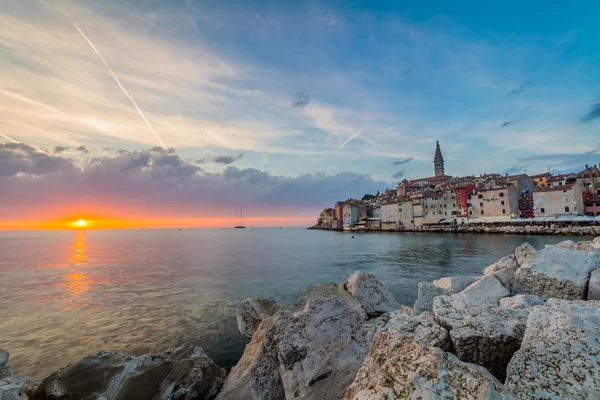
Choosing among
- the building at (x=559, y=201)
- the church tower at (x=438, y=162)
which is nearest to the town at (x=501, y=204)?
the building at (x=559, y=201)

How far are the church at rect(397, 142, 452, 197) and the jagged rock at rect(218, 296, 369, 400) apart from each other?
127 meters

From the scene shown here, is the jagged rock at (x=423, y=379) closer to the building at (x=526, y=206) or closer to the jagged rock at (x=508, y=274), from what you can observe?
the jagged rock at (x=508, y=274)

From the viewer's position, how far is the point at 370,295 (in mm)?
9484

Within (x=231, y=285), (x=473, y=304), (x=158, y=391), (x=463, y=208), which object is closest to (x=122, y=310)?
(x=231, y=285)

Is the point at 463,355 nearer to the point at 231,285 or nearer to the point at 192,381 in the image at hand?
the point at 192,381

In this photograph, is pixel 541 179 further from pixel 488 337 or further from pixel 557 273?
pixel 488 337

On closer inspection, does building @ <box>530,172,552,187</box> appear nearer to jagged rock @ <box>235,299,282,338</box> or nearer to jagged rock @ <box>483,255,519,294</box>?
jagged rock @ <box>483,255,519,294</box>

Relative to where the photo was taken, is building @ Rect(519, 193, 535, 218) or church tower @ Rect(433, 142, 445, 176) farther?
church tower @ Rect(433, 142, 445, 176)

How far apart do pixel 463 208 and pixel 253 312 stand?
330ft

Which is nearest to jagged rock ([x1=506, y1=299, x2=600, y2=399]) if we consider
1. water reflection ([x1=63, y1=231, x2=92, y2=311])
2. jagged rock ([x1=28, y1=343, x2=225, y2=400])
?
jagged rock ([x1=28, y1=343, x2=225, y2=400])

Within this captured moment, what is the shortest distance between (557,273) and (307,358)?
7.00 metres

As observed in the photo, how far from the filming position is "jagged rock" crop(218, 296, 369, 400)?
4.88 meters

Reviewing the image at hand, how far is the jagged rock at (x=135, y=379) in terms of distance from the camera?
5277 mm

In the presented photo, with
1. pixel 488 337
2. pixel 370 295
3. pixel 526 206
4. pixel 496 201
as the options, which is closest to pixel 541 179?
pixel 526 206
